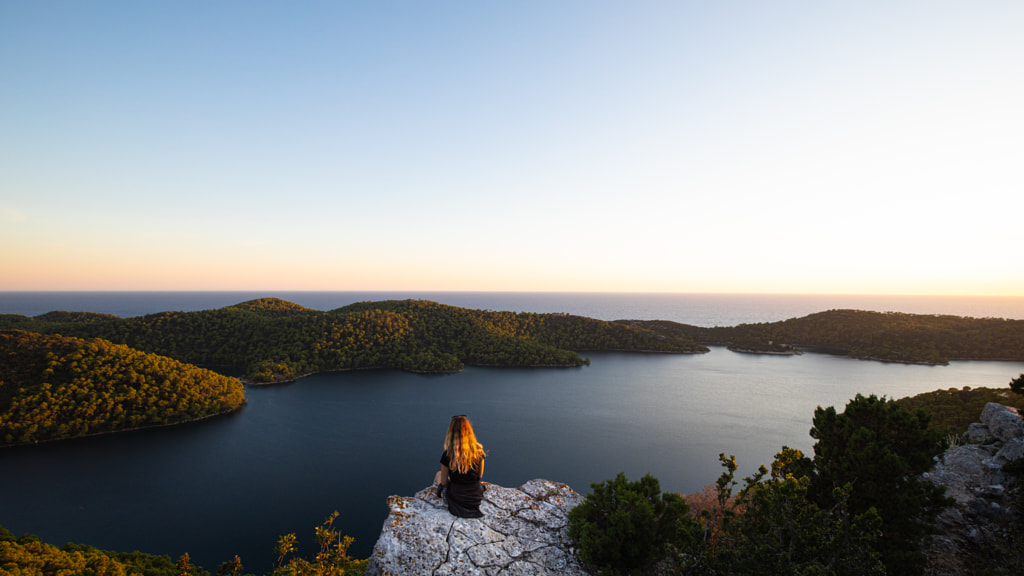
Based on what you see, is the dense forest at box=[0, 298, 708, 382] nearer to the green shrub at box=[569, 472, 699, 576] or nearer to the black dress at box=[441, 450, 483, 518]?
the green shrub at box=[569, 472, 699, 576]

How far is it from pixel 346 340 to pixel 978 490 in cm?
9254

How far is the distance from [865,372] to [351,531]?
3847 inches

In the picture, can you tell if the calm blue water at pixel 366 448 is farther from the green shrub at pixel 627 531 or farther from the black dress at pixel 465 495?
the green shrub at pixel 627 531

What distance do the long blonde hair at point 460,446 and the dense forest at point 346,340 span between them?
7566cm

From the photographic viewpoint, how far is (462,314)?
11094 cm

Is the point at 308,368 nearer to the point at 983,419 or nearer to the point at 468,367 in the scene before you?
the point at 468,367

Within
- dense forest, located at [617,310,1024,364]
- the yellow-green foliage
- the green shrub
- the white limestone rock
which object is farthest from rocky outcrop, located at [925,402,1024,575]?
dense forest, located at [617,310,1024,364]

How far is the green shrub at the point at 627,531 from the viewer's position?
8.40 m

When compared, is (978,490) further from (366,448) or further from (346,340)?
(346,340)

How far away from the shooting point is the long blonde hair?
26.2 feet

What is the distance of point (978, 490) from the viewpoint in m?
11.3

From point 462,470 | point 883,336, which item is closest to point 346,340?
point 462,470

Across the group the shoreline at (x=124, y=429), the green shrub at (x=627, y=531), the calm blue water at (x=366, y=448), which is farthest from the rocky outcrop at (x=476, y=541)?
the shoreline at (x=124, y=429)

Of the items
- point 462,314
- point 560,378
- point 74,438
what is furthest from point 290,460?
point 462,314
